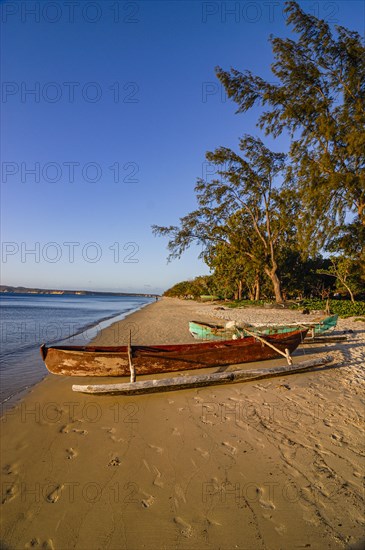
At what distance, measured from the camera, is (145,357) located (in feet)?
23.3

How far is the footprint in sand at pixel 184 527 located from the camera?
8.76 ft

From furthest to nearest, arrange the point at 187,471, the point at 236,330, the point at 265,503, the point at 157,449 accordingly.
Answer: the point at 236,330 → the point at 157,449 → the point at 187,471 → the point at 265,503

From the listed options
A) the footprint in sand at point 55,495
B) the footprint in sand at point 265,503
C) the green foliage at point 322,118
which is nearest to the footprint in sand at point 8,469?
the footprint in sand at point 55,495

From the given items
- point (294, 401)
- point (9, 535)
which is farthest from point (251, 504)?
point (294, 401)

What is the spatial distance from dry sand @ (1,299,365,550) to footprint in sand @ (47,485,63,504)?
16mm

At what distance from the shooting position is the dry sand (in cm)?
270

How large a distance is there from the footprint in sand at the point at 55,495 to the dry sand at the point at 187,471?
2 centimetres

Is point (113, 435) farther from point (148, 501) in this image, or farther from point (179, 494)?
point (179, 494)

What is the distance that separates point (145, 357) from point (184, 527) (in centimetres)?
447

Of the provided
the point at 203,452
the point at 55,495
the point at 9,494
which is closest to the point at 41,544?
the point at 55,495

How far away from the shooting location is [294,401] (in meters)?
5.64

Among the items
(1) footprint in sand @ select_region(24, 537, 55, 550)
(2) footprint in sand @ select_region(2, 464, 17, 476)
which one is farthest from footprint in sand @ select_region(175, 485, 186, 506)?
(2) footprint in sand @ select_region(2, 464, 17, 476)

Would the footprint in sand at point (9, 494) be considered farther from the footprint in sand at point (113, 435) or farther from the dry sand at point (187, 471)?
the footprint in sand at point (113, 435)

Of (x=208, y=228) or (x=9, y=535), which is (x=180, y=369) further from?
(x=208, y=228)
